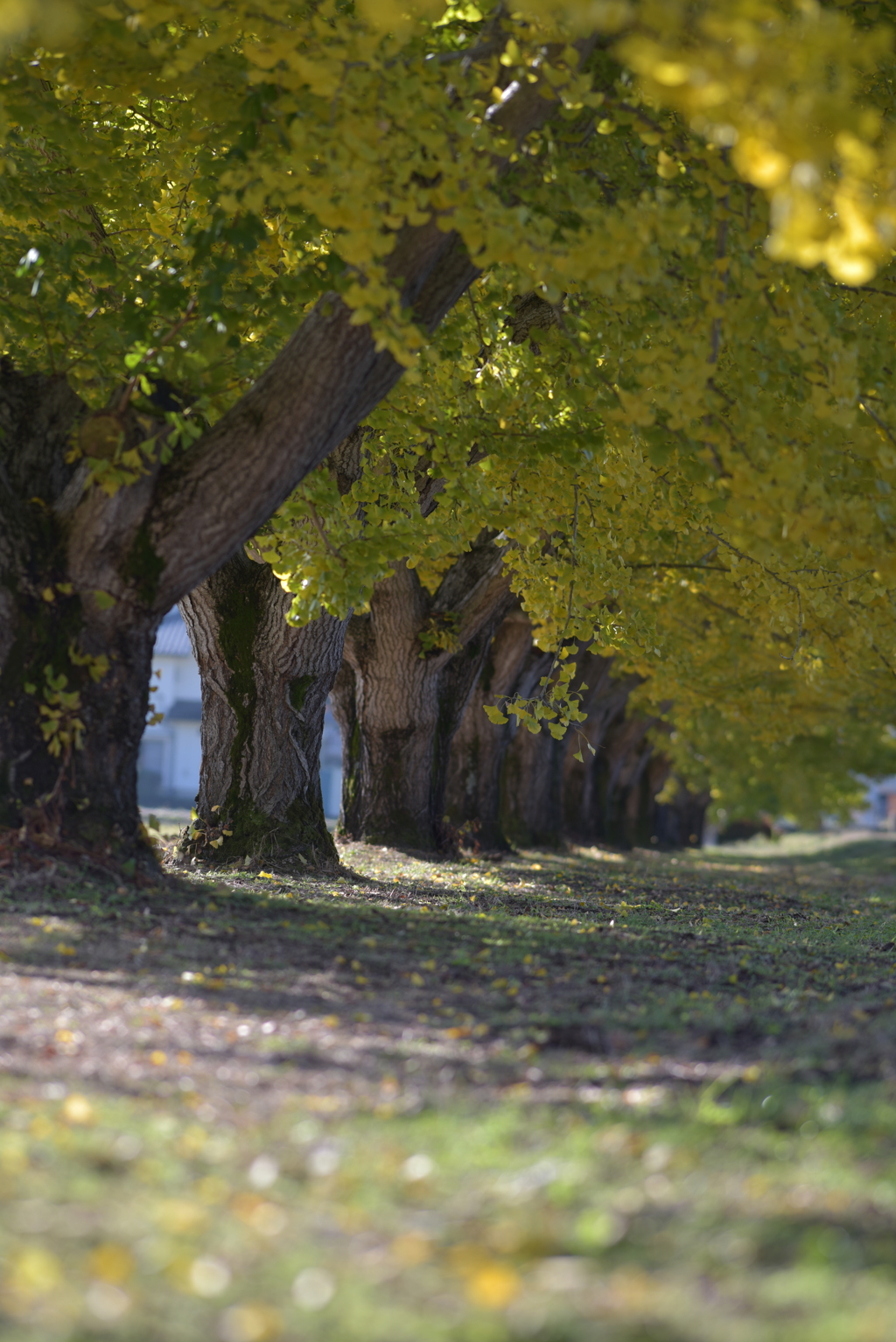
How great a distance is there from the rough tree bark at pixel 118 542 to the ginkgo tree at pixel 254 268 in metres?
0.01

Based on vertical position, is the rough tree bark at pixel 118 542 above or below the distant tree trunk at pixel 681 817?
above

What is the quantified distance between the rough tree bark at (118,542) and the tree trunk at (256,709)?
11.3 feet

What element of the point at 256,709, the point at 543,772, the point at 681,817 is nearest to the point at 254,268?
the point at 256,709

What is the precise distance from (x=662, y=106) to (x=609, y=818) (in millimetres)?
26641

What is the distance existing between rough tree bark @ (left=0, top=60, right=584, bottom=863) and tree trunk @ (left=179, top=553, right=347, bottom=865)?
11.3 feet

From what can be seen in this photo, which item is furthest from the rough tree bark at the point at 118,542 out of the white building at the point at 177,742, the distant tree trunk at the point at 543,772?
the white building at the point at 177,742

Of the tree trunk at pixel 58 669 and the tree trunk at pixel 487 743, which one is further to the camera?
the tree trunk at pixel 487 743

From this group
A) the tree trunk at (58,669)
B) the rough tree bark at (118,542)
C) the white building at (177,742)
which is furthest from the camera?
the white building at (177,742)

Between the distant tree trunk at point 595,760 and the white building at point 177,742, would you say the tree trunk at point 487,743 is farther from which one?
the white building at point 177,742

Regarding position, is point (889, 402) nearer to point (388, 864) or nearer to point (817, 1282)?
point (817, 1282)

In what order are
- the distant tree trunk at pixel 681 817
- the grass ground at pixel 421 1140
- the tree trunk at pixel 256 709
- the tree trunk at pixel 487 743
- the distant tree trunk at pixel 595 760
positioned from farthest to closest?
1. the distant tree trunk at pixel 681 817
2. the distant tree trunk at pixel 595 760
3. the tree trunk at pixel 487 743
4. the tree trunk at pixel 256 709
5. the grass ground at pixel 421 1140

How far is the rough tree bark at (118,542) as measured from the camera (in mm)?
7363

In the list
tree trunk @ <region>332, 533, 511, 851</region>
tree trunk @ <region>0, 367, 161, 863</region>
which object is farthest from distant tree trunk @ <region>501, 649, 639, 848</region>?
tree trunk @ <region>0, 367, 161, 863</region>

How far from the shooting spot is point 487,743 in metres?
18.9
